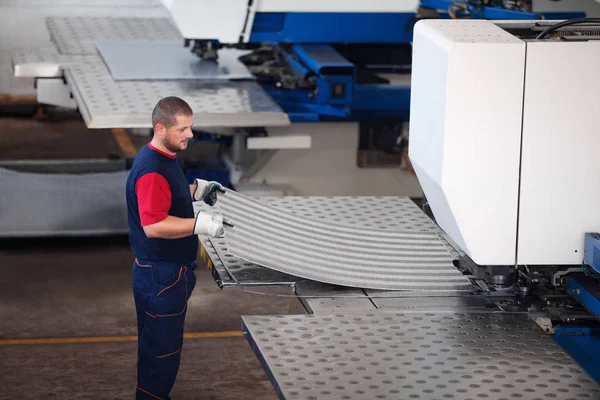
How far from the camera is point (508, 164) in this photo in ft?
9.23

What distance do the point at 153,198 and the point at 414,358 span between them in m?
1.38

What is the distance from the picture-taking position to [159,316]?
388cm

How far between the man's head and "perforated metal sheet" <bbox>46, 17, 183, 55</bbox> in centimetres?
325

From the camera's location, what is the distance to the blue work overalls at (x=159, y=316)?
152 inches

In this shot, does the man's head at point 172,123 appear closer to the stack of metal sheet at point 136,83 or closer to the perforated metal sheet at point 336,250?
the perforated metal sheet at point 336,250

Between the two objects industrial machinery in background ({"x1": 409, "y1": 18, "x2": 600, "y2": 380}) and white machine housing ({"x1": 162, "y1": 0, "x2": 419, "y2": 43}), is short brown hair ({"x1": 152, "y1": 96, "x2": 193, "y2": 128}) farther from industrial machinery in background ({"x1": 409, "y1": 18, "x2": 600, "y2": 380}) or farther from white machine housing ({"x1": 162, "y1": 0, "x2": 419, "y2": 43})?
white machine housing ({"x1": 162, "y1": 0, "x2": 419, "y2": 43})

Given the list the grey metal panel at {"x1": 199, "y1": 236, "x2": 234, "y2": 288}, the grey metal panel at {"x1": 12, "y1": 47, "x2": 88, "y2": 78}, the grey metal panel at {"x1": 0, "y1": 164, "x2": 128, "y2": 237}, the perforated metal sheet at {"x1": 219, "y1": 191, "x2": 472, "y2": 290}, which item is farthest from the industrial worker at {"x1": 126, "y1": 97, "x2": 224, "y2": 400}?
the grey metal panel at {"x1": 12, "y1": 47, "x2": 88, "y2": 78}

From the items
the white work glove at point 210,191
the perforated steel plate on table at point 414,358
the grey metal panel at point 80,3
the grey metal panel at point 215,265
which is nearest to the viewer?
the perforated steel plate on table at point 414,358

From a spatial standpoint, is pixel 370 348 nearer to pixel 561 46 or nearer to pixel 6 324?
pixel 561 46

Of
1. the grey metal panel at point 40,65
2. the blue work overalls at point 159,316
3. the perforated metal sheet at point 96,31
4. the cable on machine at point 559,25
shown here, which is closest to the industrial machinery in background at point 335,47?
the perforated metal sheet at point 96,31

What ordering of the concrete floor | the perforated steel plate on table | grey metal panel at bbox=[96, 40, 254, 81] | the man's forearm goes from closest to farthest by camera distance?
the perforated steel plate on table < the man's forearm < the concrete floor < grey metal panel at bbox=[96, 40, 254, 81]

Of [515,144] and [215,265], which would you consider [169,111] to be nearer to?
[215,265]

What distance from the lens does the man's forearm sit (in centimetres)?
367

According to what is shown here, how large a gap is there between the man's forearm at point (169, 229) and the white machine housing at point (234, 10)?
2260 millimetres
